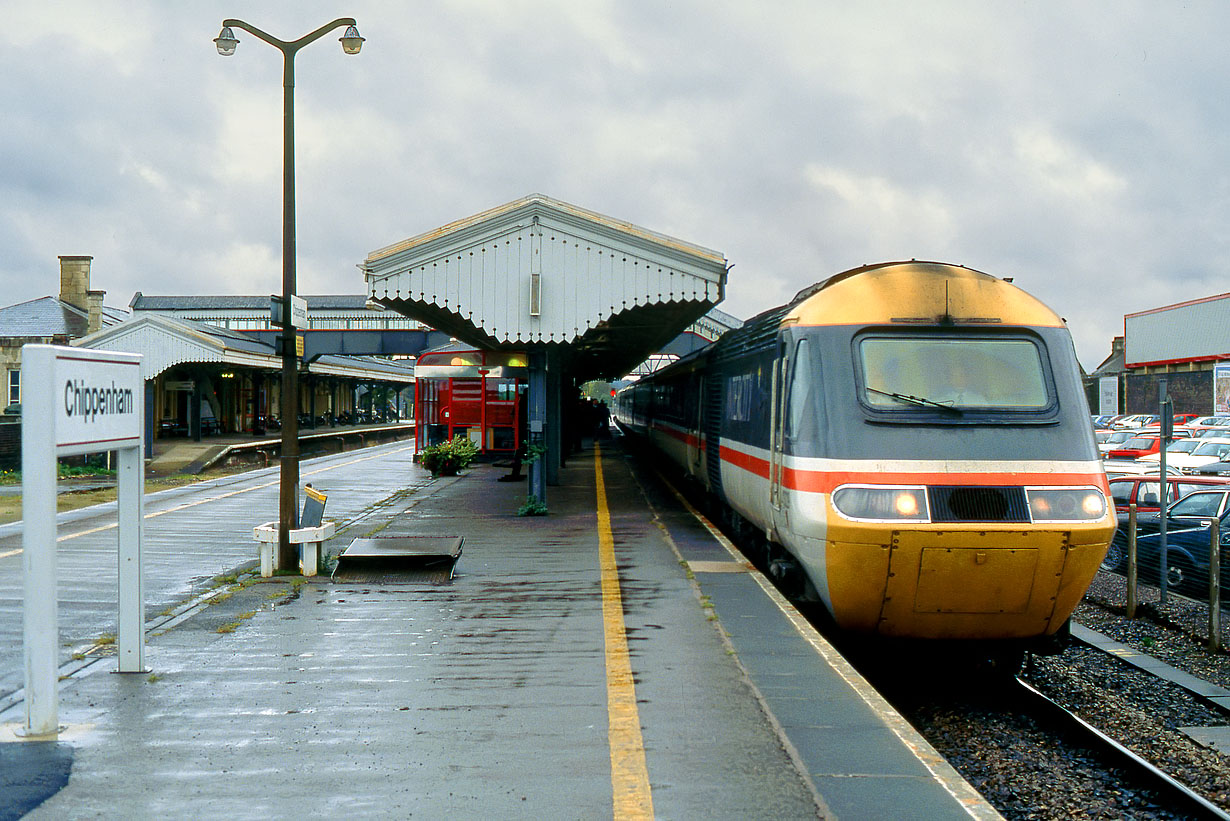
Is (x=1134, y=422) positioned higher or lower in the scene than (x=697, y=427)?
lower

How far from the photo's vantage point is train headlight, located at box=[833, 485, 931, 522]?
23.2ft

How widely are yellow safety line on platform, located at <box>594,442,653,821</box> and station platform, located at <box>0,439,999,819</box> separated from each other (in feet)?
0.05

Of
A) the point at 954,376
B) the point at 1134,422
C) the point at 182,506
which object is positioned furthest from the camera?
the point at 1134,422

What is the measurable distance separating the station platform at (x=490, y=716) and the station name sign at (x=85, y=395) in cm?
150

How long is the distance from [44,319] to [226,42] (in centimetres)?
3746

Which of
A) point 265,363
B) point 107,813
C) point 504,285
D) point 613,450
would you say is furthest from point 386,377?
point 107,813

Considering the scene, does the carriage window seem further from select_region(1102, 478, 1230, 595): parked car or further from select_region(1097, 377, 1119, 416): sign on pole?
select_region(1097, 377, 1119, 416): sign on pole

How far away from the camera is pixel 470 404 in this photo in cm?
2747

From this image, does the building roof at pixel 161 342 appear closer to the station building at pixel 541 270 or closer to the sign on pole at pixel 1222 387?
the station building at pixel 541 270

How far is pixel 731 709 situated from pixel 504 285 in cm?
997

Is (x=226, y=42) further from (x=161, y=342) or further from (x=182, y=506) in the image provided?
(x=161, y=342)

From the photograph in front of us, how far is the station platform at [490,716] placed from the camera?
4.41 meters

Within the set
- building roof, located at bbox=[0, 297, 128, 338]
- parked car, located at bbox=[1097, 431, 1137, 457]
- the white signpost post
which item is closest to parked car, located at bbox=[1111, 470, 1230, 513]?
the white signpost post

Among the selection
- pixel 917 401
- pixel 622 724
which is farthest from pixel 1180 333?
pixel 622 724
